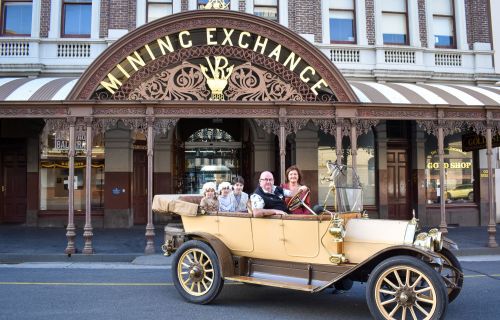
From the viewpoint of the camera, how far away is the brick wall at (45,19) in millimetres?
15405

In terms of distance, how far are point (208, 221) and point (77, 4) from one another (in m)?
12.1

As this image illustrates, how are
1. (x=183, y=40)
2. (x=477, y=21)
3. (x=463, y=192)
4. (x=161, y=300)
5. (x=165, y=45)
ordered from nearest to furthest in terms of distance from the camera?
(x=161, y=300), (x=165, y=45), (x=183, y=40), (x=463, y=192), (x=477, y=21)

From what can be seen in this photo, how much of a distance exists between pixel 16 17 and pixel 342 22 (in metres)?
11.1

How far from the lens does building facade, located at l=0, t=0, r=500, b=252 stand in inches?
449

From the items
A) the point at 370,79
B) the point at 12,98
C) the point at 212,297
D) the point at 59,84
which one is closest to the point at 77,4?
the point at 59,84

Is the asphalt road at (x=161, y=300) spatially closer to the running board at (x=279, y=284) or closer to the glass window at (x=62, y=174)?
the running board at (x=279, y=284)

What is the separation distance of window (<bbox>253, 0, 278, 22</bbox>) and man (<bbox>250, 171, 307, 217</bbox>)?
10986 mm

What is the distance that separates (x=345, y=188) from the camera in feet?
19.9

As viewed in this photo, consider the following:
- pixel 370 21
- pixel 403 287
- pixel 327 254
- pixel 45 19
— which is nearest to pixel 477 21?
pixel 370 21

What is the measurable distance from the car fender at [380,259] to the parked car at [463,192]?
1229cm

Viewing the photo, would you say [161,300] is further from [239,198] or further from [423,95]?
[423,95]

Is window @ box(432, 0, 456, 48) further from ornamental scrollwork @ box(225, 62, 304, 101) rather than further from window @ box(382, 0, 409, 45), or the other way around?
ornamental scrollwork @ box(225, 62, 304, 101)

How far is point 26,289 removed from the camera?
287 inches

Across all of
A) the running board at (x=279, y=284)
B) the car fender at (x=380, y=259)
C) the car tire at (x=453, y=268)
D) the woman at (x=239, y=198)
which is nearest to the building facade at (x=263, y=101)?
the woman at (x=239, y=198)
